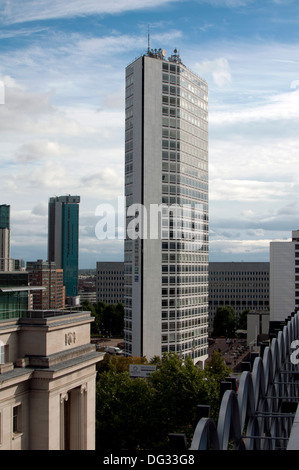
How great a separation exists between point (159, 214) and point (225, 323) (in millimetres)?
83290

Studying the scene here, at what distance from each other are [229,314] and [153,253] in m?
83.3

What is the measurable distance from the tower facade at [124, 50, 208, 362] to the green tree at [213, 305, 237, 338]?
69675mm

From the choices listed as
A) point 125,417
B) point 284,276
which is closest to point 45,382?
point 125,417

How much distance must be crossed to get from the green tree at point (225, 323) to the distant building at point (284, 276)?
41484 mm

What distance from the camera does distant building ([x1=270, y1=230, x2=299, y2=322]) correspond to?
399ft

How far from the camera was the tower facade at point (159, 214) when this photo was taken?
88125 millimetres

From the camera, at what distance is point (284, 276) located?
123 metres

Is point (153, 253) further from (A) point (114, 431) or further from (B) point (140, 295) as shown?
(A) point (114, 431)

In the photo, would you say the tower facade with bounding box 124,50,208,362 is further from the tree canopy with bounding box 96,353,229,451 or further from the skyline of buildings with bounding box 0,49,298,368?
the tree canopy with bounding box 96,353,229,451

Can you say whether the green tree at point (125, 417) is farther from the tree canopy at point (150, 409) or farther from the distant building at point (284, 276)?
the distant building at point (284, 276)

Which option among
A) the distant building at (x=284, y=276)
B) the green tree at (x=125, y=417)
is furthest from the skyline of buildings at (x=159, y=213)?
the green tree at (x=125, y=417)

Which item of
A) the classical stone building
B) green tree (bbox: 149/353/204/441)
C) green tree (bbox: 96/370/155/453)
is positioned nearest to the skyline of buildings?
green tree (bbox: 149/353/204/441)

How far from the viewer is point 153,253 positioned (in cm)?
8900
